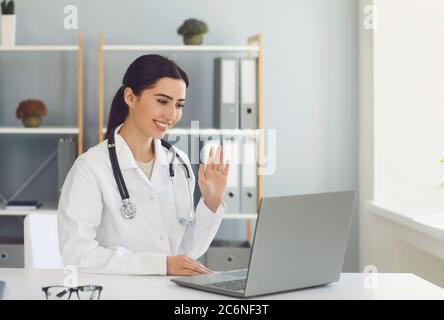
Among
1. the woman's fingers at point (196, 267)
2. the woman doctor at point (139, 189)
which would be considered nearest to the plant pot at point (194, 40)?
the woman doctor at point (139, 189)

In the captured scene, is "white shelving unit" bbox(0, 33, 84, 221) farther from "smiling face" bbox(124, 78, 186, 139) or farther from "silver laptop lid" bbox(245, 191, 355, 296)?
"silver laptop lid" bbox(245, 191, 355, 296)

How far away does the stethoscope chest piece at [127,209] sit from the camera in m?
1.92

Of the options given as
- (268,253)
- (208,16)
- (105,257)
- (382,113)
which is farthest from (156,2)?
(268,253)

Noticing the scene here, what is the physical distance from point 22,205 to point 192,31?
114 centimetres

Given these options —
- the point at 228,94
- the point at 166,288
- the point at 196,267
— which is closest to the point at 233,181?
the point at 228,94

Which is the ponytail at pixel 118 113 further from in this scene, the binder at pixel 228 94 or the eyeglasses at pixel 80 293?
the binder at pixel 228 94

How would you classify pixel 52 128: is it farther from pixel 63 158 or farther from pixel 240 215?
pixel 240 215

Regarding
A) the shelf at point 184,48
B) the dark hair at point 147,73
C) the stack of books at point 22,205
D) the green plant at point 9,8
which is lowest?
the stack of books at point 22,205

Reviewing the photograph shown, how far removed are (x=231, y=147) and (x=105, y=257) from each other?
167 cm

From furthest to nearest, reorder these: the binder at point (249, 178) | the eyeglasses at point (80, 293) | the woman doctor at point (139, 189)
A: 1. the binder at point (249, 178)
2. the woman doctor at point (139, 189)
3. the eyeglasses at point (80, 293)

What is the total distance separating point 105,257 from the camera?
5.70 ft

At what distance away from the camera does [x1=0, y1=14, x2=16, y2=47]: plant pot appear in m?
3.30

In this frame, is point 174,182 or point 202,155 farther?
point 202,155
